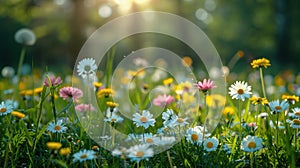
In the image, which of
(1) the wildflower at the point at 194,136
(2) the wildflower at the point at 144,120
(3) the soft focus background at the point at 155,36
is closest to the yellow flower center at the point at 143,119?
(2) the wildflower at the point at 144,120

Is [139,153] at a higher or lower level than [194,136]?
lower

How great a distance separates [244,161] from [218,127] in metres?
0.49

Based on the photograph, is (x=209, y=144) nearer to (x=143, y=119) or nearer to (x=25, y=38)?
(x=143, y=119)

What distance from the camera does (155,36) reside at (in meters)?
25.6

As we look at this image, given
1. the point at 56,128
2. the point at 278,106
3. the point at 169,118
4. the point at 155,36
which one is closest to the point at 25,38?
the point at 56,128

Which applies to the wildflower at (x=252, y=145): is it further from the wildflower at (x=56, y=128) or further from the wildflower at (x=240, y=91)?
the wildflower at (x=56, y=128)

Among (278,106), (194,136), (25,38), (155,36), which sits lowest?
(194,136)

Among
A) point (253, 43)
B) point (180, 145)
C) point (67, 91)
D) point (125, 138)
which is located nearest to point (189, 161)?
point (180, 145)

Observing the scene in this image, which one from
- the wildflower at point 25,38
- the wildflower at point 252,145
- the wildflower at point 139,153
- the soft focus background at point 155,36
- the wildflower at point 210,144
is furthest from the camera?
the soft focus background at point 155,36

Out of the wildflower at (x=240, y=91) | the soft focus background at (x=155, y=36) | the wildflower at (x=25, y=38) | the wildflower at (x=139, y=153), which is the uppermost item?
the soft focus background at (x=155, y=36)

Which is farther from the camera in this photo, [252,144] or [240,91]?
[240,91]

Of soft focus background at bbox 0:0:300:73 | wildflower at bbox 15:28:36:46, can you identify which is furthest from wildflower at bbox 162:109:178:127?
soft focus background at bbox 0:0:300:73

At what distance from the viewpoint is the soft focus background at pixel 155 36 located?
11.4 m

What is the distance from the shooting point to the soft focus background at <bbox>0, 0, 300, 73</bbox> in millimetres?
11375
